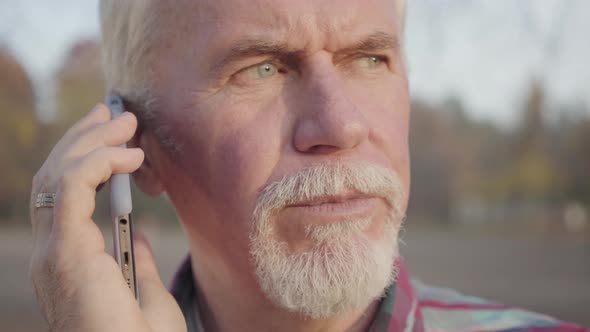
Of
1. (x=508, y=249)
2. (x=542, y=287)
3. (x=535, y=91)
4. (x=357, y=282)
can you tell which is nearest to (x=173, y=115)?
(x=357, y=282)

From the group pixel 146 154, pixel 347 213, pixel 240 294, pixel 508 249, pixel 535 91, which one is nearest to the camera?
pixel 347 213

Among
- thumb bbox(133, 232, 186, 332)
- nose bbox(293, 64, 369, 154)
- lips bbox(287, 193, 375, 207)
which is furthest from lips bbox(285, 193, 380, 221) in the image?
thumb bbox(133, 232, 186, 332)

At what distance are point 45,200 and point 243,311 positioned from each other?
0.74 metres

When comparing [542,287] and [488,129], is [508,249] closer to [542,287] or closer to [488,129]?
[542,287]

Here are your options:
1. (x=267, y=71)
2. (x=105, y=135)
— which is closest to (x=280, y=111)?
(x=267, y=71)

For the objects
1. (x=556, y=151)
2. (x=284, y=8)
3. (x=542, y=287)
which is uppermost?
(x=556, y=151)

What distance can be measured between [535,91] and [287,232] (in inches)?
1484

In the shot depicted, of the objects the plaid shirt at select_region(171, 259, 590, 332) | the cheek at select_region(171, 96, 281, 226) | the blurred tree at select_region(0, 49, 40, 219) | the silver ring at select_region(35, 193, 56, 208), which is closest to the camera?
the cheek at select_region(171, 96, 281, 226)

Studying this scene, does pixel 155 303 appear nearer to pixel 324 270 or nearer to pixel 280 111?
pixel 324 270

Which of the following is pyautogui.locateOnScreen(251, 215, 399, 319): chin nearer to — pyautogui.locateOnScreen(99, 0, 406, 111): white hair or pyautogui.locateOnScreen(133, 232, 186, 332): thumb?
pyautogui.locateOnScreen(133, 232, 186, 332): thumb

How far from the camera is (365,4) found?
2084 mm

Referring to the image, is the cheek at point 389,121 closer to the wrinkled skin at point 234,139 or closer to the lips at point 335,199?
the wrinkled skin at point 234,139

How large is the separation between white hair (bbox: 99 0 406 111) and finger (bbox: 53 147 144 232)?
319 millimetres

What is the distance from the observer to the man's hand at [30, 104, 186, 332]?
1874 millimetres
